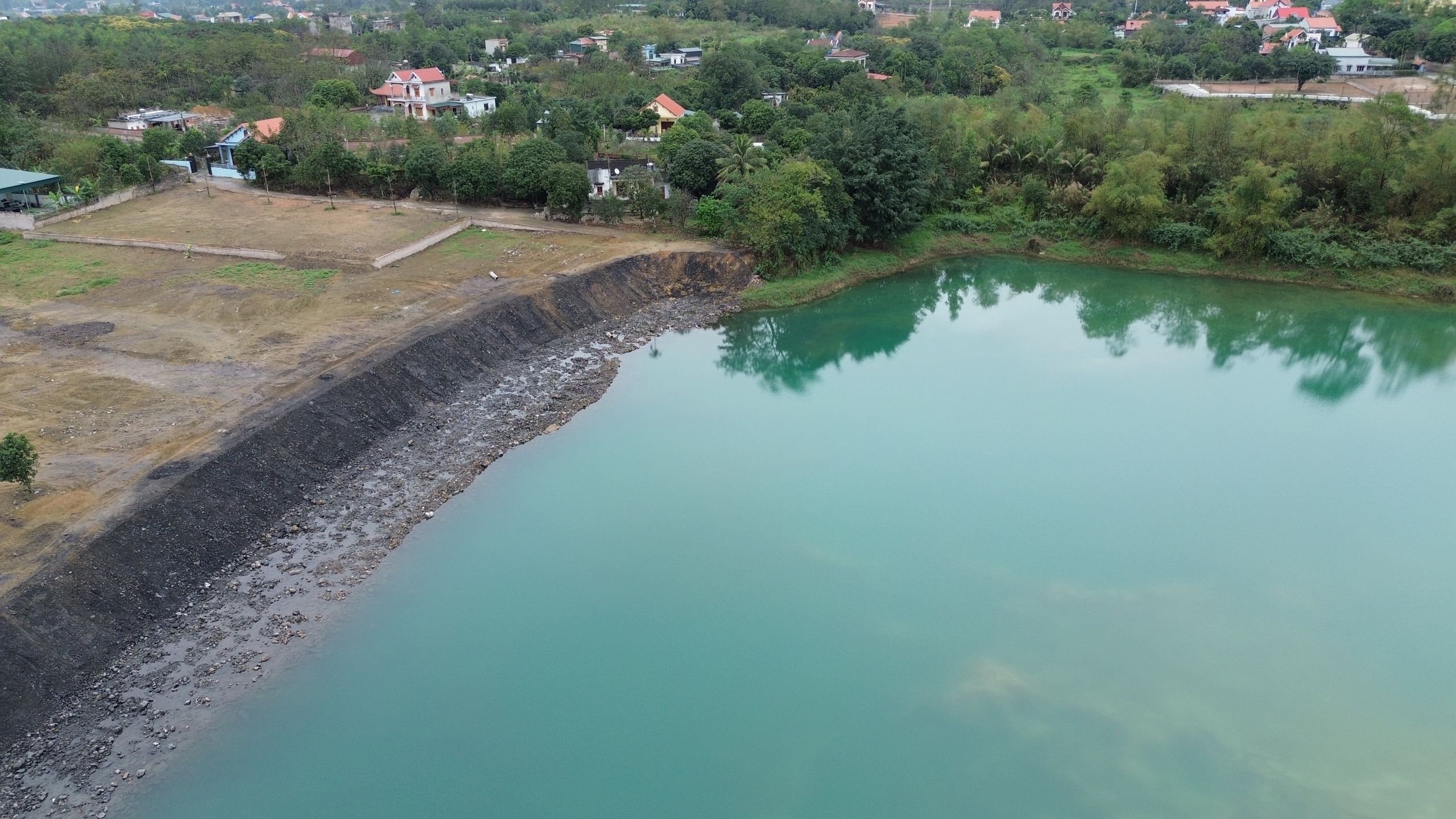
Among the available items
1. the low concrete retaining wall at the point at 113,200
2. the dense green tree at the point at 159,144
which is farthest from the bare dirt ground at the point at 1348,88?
the dense green tree at the point at 159,144

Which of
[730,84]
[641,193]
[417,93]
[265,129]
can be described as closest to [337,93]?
[417,93]

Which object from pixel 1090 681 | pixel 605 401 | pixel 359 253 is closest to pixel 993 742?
pixel 1090 681

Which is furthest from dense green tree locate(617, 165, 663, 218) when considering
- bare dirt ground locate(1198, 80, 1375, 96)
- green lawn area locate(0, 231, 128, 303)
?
bare dirt ground locate(1198, 80, 1375, 96)

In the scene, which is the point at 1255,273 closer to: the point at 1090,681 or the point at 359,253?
the point at 1090,681

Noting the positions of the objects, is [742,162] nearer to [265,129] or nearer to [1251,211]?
[1251,211]

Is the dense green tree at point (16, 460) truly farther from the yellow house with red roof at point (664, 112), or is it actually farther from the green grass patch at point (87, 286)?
the yellow house with red roof at point (664, 112)

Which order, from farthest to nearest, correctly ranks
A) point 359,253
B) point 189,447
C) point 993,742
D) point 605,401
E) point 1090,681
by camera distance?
point 359,253, point 605,401, point 189,447, point 1090,681, point 993,742

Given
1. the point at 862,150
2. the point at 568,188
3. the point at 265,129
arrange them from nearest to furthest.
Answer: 1. the point at 862,150
2. the point at 568,188
3. the point at 265,129
